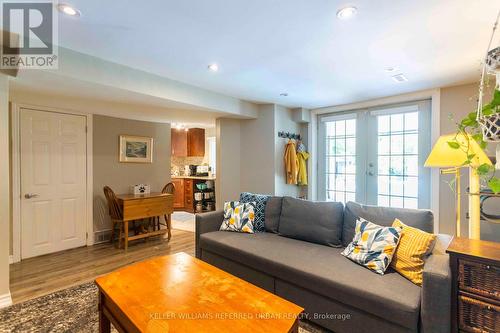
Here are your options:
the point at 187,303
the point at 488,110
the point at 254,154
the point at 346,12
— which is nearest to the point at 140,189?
the point at 254,154

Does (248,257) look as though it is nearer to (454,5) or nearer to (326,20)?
(326,20)

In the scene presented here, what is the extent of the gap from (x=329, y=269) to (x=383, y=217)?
0.73 m

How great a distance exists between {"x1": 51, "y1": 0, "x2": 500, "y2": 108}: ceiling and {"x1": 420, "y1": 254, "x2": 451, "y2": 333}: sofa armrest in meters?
1.72

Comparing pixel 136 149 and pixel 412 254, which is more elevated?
pixel 136 149

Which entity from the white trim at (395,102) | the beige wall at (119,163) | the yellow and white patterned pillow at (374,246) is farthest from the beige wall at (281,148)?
the beige wall at (119,163)

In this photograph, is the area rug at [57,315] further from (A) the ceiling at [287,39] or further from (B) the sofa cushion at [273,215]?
(A) the ceiling at [287,39]

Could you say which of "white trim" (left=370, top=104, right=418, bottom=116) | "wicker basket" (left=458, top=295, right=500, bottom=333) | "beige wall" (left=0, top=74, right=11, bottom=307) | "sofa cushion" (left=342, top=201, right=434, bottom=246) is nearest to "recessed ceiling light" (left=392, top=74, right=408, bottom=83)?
"white trim" (left=370, top=104, right=418, bottom=116)

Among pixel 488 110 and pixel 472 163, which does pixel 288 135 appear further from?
pixel 488 110

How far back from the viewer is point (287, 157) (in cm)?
429

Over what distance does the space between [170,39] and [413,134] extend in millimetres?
3574

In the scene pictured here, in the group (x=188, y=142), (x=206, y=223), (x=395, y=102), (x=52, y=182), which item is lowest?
(x=206, y=223)

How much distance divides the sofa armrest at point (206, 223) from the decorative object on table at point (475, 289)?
2271mm

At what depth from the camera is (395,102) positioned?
3.79m

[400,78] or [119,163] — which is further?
[119,163]
